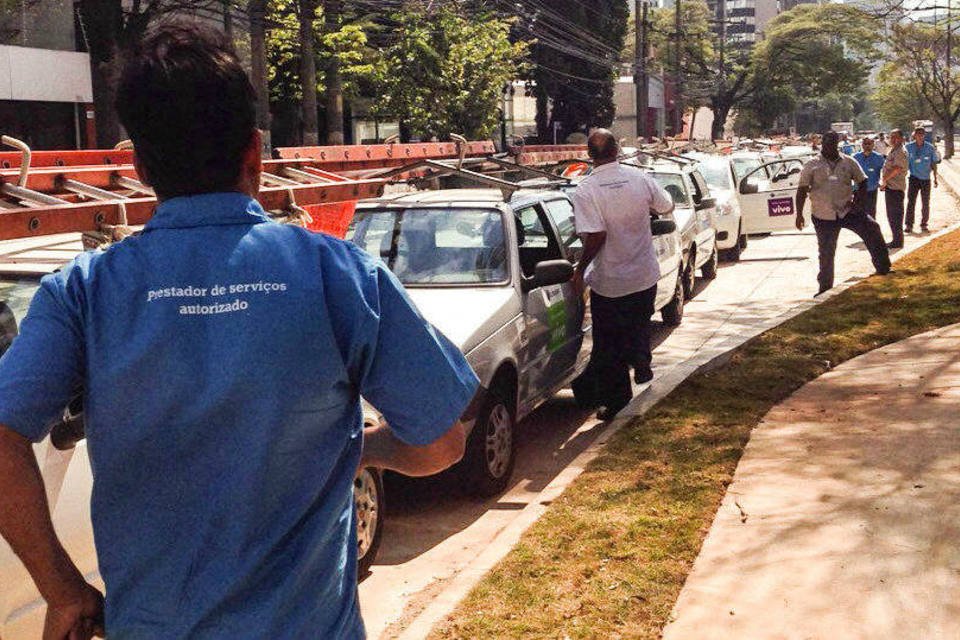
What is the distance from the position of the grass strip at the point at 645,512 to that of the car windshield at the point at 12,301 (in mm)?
1843

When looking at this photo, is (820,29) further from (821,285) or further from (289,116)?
(821,285)

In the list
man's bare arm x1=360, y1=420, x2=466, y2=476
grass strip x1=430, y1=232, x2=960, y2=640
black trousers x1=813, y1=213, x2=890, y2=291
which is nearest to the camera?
man's bare arm x1=360, y1=420, x2=466, y2=476

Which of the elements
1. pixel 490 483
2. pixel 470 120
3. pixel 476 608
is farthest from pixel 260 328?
pixel 470 120

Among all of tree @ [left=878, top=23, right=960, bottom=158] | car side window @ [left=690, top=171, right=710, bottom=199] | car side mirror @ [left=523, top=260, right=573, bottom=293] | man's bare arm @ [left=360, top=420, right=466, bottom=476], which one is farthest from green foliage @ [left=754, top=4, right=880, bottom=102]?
man's bare arm @ [left=360, top=420, right=466, bottom=476]

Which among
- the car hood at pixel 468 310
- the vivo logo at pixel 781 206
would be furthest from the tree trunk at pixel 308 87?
the car hood at pixel 468 310

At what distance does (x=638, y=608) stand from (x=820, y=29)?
84.0 metres

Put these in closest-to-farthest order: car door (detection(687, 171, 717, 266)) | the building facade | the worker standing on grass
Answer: the worker standing on grass → car door (detection(687, 171, 717, 266)) → the building facade

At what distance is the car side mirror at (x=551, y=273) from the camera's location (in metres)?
7.57

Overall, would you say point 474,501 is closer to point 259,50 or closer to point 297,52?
point 259,50

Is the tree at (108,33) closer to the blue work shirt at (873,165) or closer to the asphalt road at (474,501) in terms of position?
the blue work shirt at (873,165)

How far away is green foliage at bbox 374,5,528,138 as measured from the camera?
29875 millimetres

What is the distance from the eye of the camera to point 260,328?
1.91 m

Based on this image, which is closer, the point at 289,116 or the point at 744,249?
the point at 744,249

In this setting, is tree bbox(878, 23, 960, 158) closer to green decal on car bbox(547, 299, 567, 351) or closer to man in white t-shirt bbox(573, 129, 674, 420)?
Result: man in white t-shirt bbox(573, 129, 674, 420)
